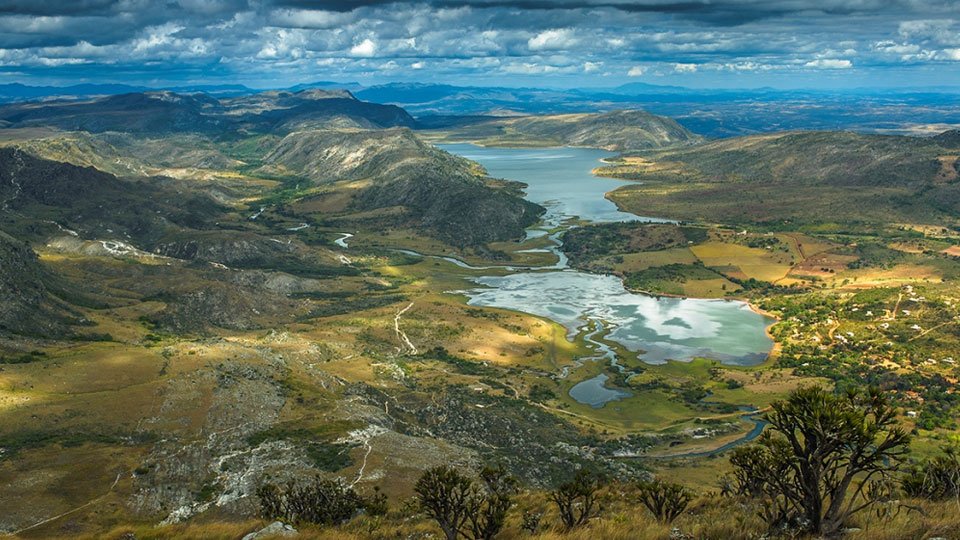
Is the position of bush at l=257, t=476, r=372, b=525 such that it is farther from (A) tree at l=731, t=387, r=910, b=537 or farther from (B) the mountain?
(B) the mountain

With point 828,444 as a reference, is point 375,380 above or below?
below

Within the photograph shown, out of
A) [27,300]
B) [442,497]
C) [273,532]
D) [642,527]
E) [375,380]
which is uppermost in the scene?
[642,527]

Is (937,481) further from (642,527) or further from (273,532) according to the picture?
(273,532)

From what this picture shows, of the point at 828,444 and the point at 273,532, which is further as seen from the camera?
the point at 273,532

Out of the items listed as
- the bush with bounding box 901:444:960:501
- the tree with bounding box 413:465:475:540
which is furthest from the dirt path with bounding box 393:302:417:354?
the bush with bounding box 901:444:960:501

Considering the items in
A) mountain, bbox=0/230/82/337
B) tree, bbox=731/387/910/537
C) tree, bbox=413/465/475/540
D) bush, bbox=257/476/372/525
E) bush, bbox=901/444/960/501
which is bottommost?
mountain, bbox=0/230/82/337

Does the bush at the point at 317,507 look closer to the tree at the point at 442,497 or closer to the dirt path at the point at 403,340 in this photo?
the tree at the point at 442,497

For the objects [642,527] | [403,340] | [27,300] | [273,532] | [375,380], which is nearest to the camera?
[642,527]

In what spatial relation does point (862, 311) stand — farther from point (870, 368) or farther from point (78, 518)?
point (78, 518)

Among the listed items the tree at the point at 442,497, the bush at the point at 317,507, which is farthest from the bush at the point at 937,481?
the bush at the point at 317,507

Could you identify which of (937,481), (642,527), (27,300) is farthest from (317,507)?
(27,300)

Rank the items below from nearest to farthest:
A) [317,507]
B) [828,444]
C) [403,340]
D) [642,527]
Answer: [828,444]
[642,527]
[317,507]
[403,340]
